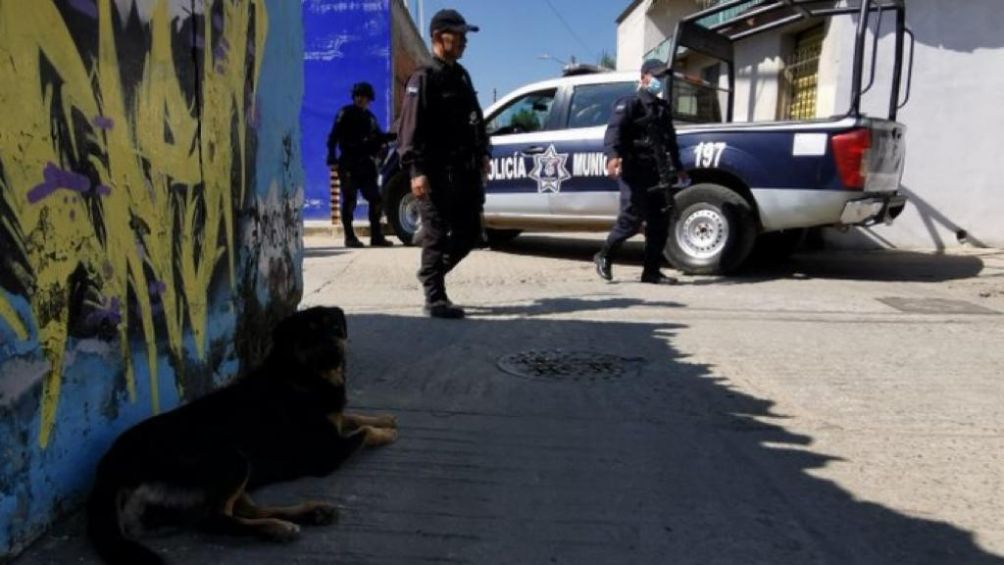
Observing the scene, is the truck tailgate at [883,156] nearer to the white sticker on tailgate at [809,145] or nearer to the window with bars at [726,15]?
the white sticker on tailgate at [809,145]

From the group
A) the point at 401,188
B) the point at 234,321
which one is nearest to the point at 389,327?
the point at 234,321

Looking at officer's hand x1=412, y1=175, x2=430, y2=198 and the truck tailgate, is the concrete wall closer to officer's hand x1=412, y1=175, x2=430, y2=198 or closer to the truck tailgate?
the truck tailgate

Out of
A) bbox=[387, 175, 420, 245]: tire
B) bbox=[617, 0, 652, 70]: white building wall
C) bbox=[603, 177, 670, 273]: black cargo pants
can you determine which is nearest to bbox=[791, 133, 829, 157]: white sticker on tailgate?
bbox=[603, 177, 670, 273]: black cargo pants

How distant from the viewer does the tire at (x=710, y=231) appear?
7.15 metres

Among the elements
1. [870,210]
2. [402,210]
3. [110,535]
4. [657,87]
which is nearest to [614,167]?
[657,87]

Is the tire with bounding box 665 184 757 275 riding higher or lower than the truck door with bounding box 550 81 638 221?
lower

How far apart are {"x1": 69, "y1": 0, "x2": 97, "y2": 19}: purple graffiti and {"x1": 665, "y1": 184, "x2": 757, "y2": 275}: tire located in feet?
19.4

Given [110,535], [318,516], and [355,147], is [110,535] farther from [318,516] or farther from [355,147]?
[355,147]

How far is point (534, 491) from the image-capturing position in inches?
104

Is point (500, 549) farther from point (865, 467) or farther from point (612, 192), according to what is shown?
point (612, 192)

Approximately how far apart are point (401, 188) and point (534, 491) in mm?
7775

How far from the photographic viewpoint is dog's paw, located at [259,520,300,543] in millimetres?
2209

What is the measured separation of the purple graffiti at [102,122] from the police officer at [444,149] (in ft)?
8.98

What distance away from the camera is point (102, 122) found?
226cm
